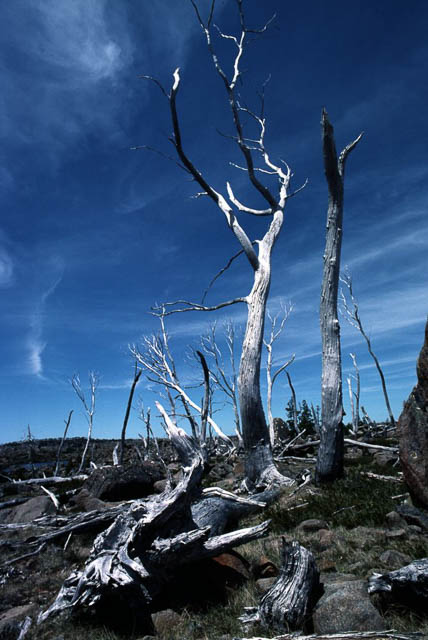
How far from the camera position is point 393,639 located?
2.22 meters

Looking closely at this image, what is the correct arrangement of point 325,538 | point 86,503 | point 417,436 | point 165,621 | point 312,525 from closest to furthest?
point 165,621
point 325,538
point 312,525
point 417,436
point 86,503

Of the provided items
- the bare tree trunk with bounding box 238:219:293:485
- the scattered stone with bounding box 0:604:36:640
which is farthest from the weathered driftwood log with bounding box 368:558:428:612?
the bare tree trunk with bounding box 238:219:293:485

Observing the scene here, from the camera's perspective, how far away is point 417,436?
5348 millimetres

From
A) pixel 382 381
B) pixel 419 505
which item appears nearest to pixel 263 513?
pixel 419 505

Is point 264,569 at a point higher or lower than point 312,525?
lower

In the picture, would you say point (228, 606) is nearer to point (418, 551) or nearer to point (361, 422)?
point (418, 551)

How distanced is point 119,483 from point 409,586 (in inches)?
344

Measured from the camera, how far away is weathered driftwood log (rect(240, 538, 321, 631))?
2758 mm

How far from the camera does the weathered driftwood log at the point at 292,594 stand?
2.76 metres

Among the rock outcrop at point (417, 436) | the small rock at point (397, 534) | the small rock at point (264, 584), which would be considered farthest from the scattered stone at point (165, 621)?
the rock outcrop at point (417, 436)

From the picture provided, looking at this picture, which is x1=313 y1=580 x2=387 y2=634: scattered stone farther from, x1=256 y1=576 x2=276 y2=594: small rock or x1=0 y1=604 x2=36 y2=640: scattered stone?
x1=0 y1=604 x2=36 y2=640: scattered stone

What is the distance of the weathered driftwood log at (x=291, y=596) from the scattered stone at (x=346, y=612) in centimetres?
10

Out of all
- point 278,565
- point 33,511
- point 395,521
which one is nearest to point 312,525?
point 395,521

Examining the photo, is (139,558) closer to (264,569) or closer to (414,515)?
(264,569)
